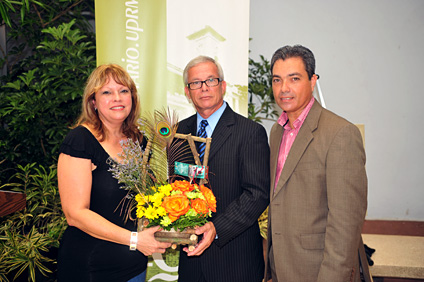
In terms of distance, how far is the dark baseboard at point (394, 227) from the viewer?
404 centimetres

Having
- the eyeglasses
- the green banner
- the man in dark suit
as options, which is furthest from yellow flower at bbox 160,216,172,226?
the green banner

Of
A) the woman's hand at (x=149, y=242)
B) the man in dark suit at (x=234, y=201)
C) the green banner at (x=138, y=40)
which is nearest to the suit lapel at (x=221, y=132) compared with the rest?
the man in dark suit at (x=234, y=201)

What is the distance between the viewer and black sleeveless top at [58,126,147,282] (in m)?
1.72

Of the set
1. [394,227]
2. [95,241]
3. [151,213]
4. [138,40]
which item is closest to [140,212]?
[151,213]

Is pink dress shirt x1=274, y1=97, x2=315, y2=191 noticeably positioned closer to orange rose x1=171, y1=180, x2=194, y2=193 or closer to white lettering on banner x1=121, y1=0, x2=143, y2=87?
orange rose x1=171, y1=180, x2=194, y2=193

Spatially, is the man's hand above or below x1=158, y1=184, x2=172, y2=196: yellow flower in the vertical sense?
below

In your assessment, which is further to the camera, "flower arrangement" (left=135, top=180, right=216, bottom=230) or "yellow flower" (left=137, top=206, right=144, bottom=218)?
"yellow flower" (left=137, top=206, right=144, bottom=218)

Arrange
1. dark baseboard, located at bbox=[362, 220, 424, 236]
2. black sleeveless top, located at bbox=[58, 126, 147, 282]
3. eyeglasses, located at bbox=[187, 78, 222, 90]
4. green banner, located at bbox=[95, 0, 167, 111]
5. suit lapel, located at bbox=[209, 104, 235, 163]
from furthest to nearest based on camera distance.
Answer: dark baseboard, located at bbox=[362, 220, 424, 236]
green banner, located at bbox=[95, 0, 167, 111]
eyeglasses, located at bbox=[187, 78, 222, 90]
suit lapel, located at bbox=[209, 104, 235, 163]
black sleeveless top, located at bbox=[58, 126, 147, 282]

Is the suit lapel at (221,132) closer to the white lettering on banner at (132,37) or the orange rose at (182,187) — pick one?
the orange rose at (182,187)

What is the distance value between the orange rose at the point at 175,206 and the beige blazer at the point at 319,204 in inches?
19.6

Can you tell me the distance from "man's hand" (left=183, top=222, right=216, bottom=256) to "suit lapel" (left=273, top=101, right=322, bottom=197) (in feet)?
1.24

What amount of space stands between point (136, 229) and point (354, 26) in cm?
361

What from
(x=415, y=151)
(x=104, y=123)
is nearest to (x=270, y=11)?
(x=415, y=151)

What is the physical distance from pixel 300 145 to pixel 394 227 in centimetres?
312
